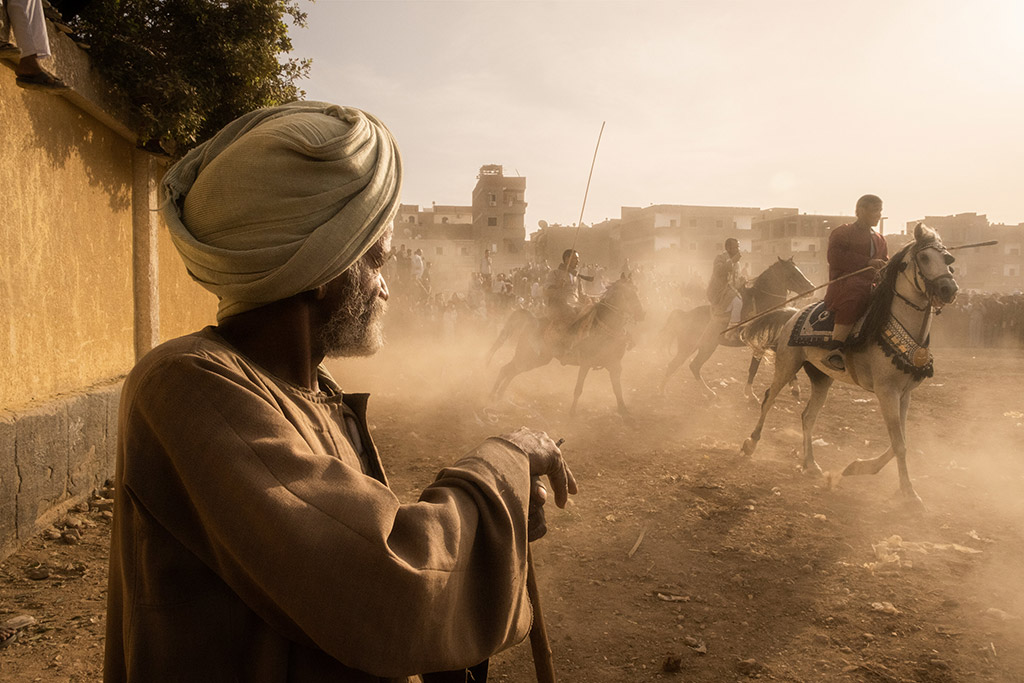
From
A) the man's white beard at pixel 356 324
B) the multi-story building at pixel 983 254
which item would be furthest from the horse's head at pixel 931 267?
the multi-story building at pixel 983 254

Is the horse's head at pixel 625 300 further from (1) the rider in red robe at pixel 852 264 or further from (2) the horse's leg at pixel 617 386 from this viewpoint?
(1) the rider in red robe at pixel 852 264

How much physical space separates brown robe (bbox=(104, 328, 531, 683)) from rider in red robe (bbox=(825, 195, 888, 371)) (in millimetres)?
6650

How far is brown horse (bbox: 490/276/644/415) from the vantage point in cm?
1086

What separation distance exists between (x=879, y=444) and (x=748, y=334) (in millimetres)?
2556

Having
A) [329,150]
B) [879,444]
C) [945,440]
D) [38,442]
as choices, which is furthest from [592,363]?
[329,150]

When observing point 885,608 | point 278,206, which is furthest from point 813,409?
point 278,206

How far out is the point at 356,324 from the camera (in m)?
1.60

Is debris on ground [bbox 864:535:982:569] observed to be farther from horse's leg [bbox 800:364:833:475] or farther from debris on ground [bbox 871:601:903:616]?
horse's leg [bbox 800:364:833:475]

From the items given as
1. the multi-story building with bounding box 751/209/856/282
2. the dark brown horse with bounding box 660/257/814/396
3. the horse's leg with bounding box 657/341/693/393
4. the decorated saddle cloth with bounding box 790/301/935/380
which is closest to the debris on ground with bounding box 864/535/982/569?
the decorated saddle cloth with bounding box 790/301/935/380

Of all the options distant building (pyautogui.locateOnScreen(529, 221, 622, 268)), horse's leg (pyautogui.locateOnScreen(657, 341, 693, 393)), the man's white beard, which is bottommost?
horse's leg (pyautogui.locateOnScreen(657, 341, 693, 393))

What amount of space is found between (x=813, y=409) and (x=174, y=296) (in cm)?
823

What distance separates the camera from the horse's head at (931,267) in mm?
5816

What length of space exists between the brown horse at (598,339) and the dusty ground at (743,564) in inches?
56.0

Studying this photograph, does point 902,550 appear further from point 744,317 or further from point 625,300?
point 744,317
